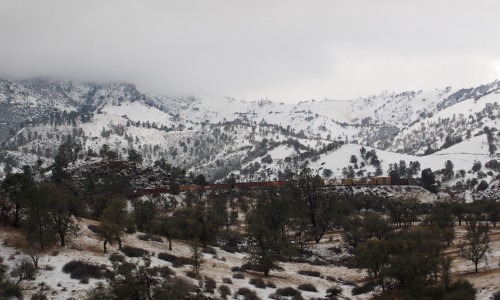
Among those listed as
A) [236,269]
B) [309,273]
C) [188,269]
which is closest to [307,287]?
[309,273]

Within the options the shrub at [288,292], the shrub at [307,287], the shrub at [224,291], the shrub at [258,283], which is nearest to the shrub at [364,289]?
the shrub at [307,287]

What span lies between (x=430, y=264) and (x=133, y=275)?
2785 centimetres

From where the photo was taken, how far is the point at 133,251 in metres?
57.8

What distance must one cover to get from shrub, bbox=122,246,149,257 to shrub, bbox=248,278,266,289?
14.3m

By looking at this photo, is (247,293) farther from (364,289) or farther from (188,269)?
(364,289)

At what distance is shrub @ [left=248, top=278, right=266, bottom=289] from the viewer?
51562 millimetres

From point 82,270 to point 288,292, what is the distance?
2144 cm

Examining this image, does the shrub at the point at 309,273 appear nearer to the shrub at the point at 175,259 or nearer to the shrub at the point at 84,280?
the shrub at the point at 175,259

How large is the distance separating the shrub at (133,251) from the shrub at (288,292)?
1833 centimetres

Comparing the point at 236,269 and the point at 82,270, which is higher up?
the point at 82,270

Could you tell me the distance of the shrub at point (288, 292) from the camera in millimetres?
49625

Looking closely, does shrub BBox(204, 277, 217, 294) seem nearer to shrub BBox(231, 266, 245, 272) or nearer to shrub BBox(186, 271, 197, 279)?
shrub BBox(186, 271, 197, 279)

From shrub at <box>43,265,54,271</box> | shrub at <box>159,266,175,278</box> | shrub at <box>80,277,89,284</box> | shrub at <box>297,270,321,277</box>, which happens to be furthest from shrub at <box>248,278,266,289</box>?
shrub at <box>43,265,54,271</box>

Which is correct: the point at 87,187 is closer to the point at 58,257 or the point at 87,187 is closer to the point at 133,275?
the point at 58,257
